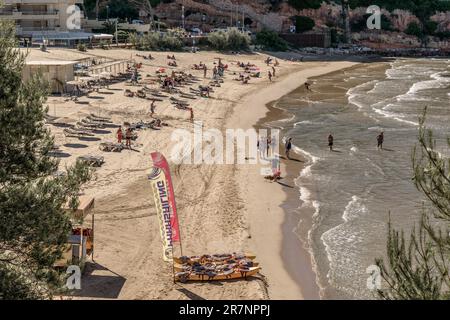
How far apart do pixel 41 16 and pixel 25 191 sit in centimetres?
6412

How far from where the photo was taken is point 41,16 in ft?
226

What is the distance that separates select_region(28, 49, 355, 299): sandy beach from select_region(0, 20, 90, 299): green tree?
4.99 m

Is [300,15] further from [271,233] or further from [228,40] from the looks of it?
→ [271,233]

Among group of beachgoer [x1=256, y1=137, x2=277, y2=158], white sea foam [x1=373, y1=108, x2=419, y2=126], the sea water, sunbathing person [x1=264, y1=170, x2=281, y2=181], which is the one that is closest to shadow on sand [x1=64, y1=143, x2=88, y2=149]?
group of beachgoer [x1=256, y1=137, x2=277, y2=158]

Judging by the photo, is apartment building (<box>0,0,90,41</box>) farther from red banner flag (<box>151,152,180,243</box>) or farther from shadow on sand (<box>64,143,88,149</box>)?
red banner flag (<box>151,152,180,243</box>)

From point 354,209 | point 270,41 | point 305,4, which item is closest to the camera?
point 354,209

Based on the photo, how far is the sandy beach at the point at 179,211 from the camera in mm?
16672

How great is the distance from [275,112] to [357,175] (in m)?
17.7

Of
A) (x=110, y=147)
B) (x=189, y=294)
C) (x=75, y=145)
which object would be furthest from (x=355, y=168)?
(x=189, y=294)

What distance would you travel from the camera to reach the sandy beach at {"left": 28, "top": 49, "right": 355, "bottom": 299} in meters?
16.7

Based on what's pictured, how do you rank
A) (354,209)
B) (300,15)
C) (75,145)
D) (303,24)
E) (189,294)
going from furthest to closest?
(300,15), (303,24), (75,145), (354,209), (189,294)

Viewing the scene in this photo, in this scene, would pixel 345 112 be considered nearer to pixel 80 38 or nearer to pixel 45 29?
pixel 80 38

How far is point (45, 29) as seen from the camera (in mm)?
68750

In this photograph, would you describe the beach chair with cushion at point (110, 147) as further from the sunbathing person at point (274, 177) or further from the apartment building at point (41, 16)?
the apartment building at point (41, 16)
